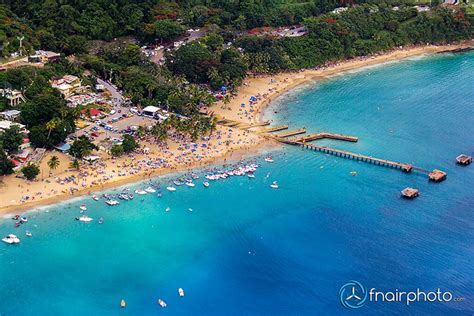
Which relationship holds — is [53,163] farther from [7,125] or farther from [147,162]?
[147,162]

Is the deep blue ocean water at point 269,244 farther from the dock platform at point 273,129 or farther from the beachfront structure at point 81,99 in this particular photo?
the beachfront structure at point 81,99

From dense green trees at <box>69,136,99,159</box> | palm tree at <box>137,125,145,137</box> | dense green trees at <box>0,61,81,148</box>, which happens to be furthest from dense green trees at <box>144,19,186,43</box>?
dense green trees at <box>69,136,99,159</box>

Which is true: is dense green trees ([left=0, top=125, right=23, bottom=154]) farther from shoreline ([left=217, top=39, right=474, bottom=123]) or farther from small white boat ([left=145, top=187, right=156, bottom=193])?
shoreline ([left=217, top=39, right=474, bottom=123])

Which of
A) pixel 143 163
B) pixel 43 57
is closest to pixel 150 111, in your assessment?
pixel 143 163

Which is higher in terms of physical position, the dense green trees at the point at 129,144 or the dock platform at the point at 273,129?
the dense green trees at the point at 129,144

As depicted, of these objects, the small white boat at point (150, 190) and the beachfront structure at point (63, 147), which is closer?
the small white boat at point (150, 190)

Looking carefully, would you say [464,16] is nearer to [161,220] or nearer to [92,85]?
[92,85]

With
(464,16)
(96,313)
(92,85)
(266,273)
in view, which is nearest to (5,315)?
(96,313)

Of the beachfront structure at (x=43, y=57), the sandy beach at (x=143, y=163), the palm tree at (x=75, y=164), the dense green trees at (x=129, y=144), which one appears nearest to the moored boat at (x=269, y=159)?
the sandy beach at (x=143, y=163)
